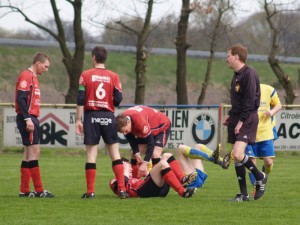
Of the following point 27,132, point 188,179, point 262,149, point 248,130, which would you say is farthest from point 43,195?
point 262,149

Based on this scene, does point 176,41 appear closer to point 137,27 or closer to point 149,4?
point 149,4

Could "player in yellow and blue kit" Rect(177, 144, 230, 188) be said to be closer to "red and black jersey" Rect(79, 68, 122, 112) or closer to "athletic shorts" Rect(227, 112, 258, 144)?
"athletic shorts" Rect(227, 112, 258, 144)

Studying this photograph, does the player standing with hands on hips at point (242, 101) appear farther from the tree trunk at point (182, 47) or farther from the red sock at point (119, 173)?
the tree trunk at point (182, 47)

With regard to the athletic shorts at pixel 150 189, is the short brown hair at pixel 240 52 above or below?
above

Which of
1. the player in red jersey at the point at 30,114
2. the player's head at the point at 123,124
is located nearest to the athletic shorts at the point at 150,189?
the player's head at the point at 123,124

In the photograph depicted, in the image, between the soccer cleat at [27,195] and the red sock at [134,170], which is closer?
the soccer cleat at [27,195]

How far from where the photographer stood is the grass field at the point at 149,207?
9.38m

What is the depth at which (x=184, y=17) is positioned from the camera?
32.4 meters

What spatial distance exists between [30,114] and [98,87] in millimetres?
1022

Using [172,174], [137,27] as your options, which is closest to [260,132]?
[172,174]

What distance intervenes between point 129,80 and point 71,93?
29.2 metres

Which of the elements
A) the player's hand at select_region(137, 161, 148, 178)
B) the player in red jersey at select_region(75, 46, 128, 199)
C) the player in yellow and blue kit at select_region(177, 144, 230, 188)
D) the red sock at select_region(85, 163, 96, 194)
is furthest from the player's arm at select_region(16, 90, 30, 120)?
the player in yellow and blue kit at select_region(177, 144, 230, 188)

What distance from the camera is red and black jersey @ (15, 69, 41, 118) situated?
11.8 metres

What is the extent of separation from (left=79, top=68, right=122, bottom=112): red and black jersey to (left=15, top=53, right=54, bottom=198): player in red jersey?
2.30ft
